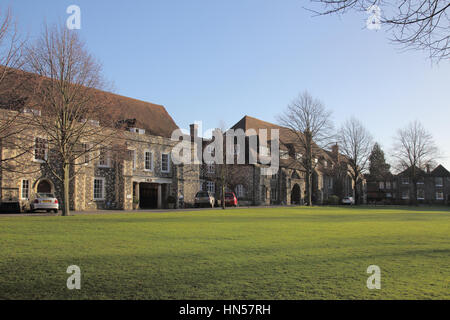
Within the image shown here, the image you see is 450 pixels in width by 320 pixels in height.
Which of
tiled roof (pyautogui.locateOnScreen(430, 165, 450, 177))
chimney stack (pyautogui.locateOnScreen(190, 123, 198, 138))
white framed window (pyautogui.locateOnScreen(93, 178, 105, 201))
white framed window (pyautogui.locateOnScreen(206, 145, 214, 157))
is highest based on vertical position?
chimney stack (pyautogui.locateOnScreen(190, 123, 198, 138))

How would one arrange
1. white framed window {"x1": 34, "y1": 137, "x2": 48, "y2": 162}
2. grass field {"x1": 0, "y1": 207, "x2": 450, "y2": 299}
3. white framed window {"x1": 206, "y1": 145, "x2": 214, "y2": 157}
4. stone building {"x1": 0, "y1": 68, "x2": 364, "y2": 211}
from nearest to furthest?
grass field {"x1": 0, "y1": 207, "x2": 450, "y2": 299}, white framed window {"x1": 34, "y1": 137, "x2": 48, "y2": 162}, stone building {"x1": 0, "y1": 68, "x2": 364, "y2": 211}, white framed window {"x1": 206, "y1": 145, "x2": 214, "y2": 157}

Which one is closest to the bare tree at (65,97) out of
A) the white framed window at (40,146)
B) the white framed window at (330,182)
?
the white framed window at (40,146)

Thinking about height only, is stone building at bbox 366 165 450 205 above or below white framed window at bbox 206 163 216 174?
below

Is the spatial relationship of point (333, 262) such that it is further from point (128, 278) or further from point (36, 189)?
point (36, 189)

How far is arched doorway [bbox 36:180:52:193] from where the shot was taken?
31375 millimetres

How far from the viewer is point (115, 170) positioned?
3666cm

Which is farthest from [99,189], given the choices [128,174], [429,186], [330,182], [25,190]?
[429,186]

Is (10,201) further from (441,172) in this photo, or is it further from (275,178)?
(441,172)

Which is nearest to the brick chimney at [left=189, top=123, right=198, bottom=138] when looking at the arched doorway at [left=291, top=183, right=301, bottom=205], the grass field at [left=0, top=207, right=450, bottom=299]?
the arched doorway at [left=291, top=183, right=301, bottom=205]

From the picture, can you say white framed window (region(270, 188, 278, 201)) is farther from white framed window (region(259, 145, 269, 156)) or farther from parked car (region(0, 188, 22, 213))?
parked car (region(0, 188, 22, 213))

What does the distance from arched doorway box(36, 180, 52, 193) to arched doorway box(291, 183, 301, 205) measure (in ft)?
134

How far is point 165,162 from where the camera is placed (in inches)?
1656

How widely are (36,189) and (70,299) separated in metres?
29.7

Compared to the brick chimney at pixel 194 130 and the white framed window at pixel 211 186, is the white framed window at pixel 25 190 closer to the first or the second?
the brick chimney at pixel 194 130
